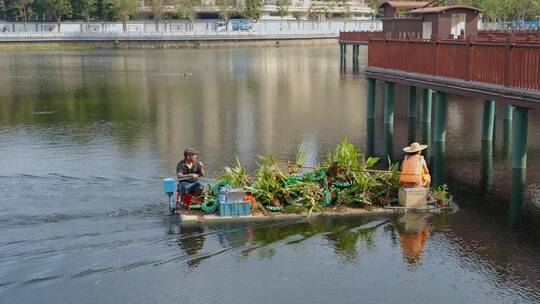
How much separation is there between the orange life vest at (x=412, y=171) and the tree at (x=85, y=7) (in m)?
119

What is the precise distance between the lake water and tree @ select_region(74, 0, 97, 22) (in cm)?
9980

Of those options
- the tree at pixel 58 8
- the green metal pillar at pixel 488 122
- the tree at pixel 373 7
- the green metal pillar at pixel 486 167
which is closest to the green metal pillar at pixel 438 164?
the green metal pillar at pixel 486 167

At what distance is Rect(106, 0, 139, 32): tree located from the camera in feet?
419

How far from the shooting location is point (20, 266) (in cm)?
1341

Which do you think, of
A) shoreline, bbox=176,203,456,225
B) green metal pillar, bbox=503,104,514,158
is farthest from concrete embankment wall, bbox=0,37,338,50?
shoreline, bbox=176,203,456,225

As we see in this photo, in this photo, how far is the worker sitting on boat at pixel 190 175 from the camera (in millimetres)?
16750

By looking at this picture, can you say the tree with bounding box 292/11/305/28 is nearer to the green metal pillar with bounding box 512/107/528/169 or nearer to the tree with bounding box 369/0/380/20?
the tree with bounding box 369/0/380/20

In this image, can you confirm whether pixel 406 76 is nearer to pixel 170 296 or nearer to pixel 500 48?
pixel 500 48

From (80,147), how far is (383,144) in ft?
35.1

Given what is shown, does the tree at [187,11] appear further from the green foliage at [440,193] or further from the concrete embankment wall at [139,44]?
the green foliage at [440,193]

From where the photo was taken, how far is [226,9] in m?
137

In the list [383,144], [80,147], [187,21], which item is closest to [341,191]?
[383,144]

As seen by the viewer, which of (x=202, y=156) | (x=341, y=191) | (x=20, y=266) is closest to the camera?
(x=20, y=266)

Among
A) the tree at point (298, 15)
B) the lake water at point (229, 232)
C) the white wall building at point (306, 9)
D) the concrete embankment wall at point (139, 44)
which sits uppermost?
→ the white wall building at point (306, 9)
